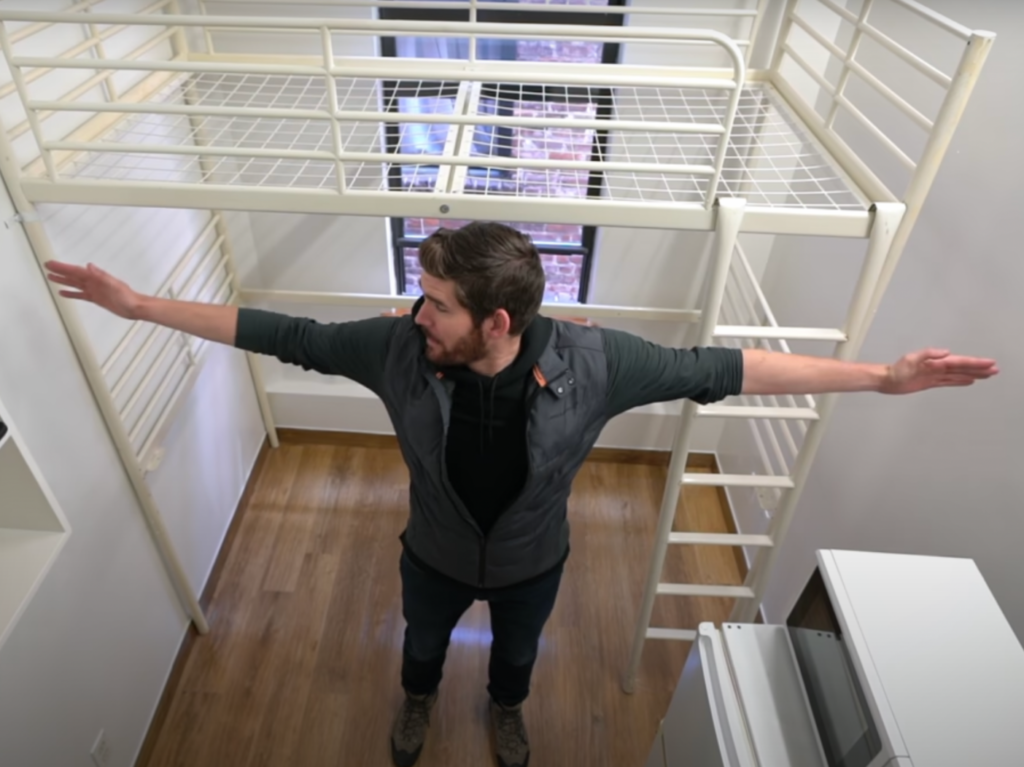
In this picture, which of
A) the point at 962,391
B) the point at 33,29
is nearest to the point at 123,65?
the point at 33,29

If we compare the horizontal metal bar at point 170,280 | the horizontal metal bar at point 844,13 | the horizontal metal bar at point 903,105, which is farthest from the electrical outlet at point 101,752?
the horizontal metal bar at point 844,13

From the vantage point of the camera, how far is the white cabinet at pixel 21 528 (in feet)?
3.61

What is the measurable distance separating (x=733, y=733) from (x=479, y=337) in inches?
31.1

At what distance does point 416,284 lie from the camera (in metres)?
2.67

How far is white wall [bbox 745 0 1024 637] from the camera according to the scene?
1.29 metres

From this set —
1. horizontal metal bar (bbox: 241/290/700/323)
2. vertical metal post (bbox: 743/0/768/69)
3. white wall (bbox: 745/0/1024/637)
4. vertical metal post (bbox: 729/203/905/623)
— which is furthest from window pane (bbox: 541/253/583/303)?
vertical metal post (bbox: 729/203/905/623)

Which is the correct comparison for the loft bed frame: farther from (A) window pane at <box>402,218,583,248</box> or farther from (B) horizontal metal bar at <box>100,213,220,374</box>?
(A) window pane at <box>402,218,583,248</box>

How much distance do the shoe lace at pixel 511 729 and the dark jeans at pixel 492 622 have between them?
0.13 feet

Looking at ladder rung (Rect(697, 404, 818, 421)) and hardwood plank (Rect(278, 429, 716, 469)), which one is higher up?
ladder rung (Rect(697, 404, 818, 421))

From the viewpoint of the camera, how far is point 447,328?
45.8 inches

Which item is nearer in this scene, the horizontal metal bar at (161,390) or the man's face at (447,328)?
the man's face at (447,328)

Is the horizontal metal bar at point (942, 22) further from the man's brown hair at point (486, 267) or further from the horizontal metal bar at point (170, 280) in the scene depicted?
the horizontal metal bar at point (170, 280)

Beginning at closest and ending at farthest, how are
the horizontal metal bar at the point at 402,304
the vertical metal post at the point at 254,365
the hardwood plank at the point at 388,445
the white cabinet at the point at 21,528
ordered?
the white cabinet at the point at 21,528
the vertical metal post at the point at 254,365
the horizontal metal bar at the point at 402,304
the hardwood plank at the point at 388,445

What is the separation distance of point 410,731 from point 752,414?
4.04ft
